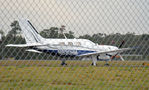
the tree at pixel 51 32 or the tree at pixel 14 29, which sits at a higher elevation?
the tree at pixel 14 29

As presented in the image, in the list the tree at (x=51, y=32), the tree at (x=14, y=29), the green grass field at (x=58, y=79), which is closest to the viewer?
the tree at (x=14, y=29)

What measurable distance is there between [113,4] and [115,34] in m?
0.58

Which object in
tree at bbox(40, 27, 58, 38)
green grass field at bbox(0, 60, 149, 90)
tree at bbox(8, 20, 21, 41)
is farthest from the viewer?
green grass field at bbox(0, 60, 149, 90)

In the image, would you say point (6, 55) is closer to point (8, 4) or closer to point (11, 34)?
point (11, 34)

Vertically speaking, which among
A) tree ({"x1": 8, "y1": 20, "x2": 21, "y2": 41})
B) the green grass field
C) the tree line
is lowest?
the green grass field

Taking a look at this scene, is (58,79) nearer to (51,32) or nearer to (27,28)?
(27,28)

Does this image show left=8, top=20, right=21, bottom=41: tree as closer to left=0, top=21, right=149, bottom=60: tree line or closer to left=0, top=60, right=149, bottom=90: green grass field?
left=0, top=21, right=149, bottom=60: tree line

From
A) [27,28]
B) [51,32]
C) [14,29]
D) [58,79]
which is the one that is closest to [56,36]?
[51,32]

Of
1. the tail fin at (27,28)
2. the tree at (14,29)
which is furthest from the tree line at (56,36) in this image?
the tail fin at (27,28)

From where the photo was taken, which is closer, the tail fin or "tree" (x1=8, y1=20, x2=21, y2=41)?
"tree" (x1=8, y1=20, x2=21, y2=41)

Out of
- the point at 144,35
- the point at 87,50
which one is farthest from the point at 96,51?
the point at 144,35

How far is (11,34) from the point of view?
5488 mm

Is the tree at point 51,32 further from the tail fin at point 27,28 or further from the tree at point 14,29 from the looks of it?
the tree at point 14,29

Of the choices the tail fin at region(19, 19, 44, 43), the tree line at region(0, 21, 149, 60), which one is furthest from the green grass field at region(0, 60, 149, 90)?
the tail fin at region(19, 19, 44, 43)
